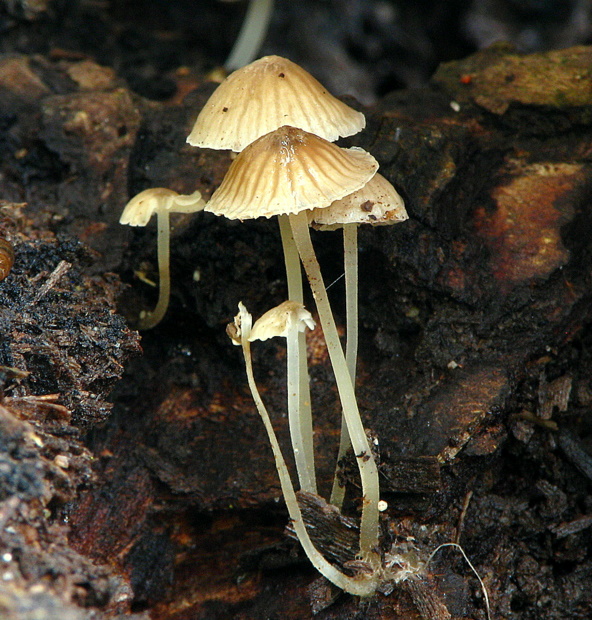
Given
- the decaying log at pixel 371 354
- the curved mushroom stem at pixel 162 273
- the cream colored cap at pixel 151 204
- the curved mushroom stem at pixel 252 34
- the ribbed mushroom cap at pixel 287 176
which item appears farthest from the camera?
the curved mushroom stem at pixel 252 34

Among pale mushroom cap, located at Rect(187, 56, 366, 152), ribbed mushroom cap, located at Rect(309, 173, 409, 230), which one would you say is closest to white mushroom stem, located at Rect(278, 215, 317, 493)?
ribbed mushroom cap, located at Rect(309, 173, 409, 230)

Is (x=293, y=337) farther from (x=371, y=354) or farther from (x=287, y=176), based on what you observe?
(x=371, y=354)

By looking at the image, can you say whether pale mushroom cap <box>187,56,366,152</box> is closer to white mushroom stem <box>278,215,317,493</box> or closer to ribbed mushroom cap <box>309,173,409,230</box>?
ribbed mushroom cap <box>309,173,409,230</box>

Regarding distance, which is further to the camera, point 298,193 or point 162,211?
point 162,211

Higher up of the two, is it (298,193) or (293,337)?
(298,193)

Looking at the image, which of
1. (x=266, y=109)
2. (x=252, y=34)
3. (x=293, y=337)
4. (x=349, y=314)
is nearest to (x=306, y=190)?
(x=266, y=109)

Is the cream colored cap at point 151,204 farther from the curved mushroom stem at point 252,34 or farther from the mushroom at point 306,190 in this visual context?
the curved mushroom stem at point 252,34

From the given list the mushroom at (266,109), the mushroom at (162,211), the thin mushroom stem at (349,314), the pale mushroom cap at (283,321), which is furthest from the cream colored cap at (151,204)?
the pale mushroom cap at (283,321)
